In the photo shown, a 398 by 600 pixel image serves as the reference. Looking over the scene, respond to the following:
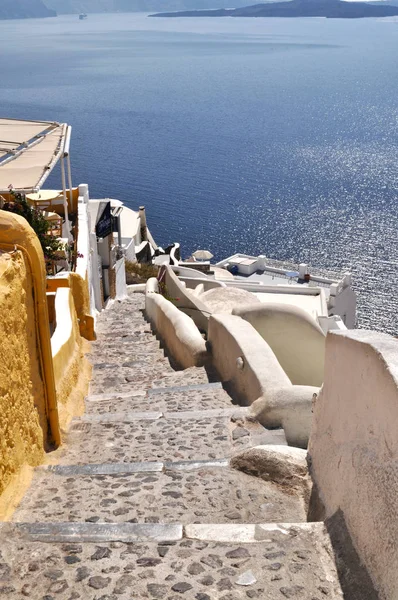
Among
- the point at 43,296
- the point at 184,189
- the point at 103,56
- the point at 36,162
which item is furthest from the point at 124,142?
the point at 103,56

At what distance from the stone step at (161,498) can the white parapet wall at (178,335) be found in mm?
4708

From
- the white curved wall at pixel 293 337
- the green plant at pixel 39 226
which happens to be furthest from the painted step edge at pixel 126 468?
the green plant at pixel 39 226

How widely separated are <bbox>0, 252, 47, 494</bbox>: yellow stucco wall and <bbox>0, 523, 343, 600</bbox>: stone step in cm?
108

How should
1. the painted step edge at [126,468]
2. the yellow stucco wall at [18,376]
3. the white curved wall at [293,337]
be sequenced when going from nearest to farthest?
the yellow stucco wall at [18,376], the painted step edge at [126,468], the white curved wall at [293,337]

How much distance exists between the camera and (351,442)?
4.36 m

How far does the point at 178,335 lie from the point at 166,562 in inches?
295

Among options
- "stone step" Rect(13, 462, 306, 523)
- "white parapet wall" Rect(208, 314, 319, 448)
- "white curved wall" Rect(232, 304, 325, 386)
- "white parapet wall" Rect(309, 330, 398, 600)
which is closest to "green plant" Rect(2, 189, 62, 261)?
"white curved wall" Rect(232, 304, 325, 386)

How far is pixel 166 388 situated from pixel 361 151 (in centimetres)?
8673

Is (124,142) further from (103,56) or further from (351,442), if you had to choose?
(103,56)

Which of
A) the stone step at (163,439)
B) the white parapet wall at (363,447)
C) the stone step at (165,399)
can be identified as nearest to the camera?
the white parapet wall at (363,447)

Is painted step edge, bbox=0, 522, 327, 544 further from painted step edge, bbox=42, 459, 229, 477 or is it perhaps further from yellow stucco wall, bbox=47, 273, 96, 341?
yellow stucco wall, bbox=47, 273, 96, 341

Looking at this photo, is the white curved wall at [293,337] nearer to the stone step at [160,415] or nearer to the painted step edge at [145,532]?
the stone step at [160,415]

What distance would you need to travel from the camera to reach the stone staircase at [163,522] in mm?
3811

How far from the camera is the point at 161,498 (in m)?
5.15
